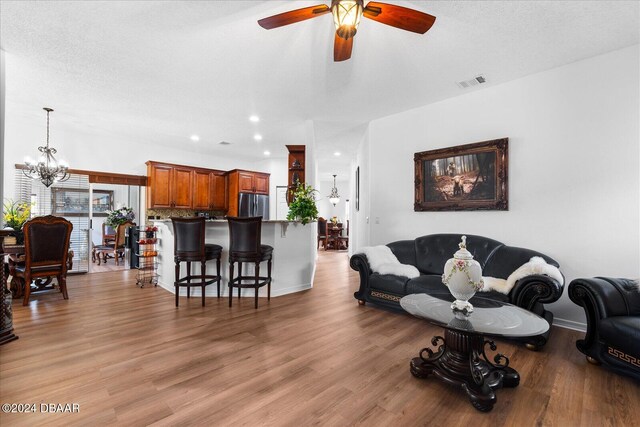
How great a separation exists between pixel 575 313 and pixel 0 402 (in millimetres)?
5001

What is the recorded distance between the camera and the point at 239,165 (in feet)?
26.3

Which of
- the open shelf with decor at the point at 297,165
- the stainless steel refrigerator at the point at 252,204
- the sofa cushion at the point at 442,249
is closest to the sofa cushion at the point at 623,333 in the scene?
the sofa cushion at the point at 442,249

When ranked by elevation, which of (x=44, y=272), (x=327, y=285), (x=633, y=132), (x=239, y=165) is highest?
(x=239, y=165)

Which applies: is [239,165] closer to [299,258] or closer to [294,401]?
[299,258]

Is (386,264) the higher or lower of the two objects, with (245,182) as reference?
lower

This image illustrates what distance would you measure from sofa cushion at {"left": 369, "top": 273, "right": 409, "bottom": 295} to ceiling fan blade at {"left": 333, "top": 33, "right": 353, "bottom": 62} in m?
2.51

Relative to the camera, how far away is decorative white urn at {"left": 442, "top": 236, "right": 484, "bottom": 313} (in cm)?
187

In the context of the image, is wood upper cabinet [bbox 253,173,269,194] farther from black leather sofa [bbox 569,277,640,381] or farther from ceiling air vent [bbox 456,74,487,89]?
black leather sofa [bbox 569,277,640,381]

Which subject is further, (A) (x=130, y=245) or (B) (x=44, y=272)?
(A) (x=130, y=245)

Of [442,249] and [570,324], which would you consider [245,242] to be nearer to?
[442,249]

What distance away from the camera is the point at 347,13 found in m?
1.78

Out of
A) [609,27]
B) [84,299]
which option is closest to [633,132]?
[609,27]

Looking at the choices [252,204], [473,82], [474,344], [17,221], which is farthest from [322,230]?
[474,344]

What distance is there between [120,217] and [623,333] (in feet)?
28.7
